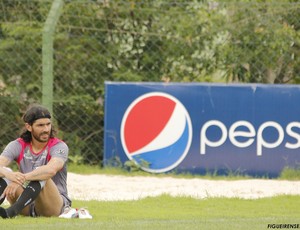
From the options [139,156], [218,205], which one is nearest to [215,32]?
[139,156]

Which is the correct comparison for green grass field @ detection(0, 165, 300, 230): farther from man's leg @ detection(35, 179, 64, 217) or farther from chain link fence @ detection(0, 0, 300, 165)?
chain link fence @ detection(0, 0, 300, 165)

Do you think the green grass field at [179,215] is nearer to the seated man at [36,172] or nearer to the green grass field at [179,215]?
the green grass field at [179,215]

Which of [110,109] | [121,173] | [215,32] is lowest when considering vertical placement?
[121,173]

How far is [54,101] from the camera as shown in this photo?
14000mm

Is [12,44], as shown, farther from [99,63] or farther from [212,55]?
[212,55]

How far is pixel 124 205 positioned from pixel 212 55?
477 centimetres

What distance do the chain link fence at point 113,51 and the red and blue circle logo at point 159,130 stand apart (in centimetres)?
88

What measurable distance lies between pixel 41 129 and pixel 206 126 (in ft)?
16.5

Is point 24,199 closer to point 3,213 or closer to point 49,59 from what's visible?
point 3,213

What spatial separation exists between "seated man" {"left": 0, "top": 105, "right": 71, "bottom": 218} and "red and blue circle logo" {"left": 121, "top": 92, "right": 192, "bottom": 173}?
4530 mm

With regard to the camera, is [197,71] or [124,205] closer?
[124,205]

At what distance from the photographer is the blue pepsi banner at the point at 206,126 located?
13.2 metres

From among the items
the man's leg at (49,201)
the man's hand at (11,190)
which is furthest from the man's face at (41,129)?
the man's hand at (11,190)

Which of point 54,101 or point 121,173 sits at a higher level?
point 54,101
